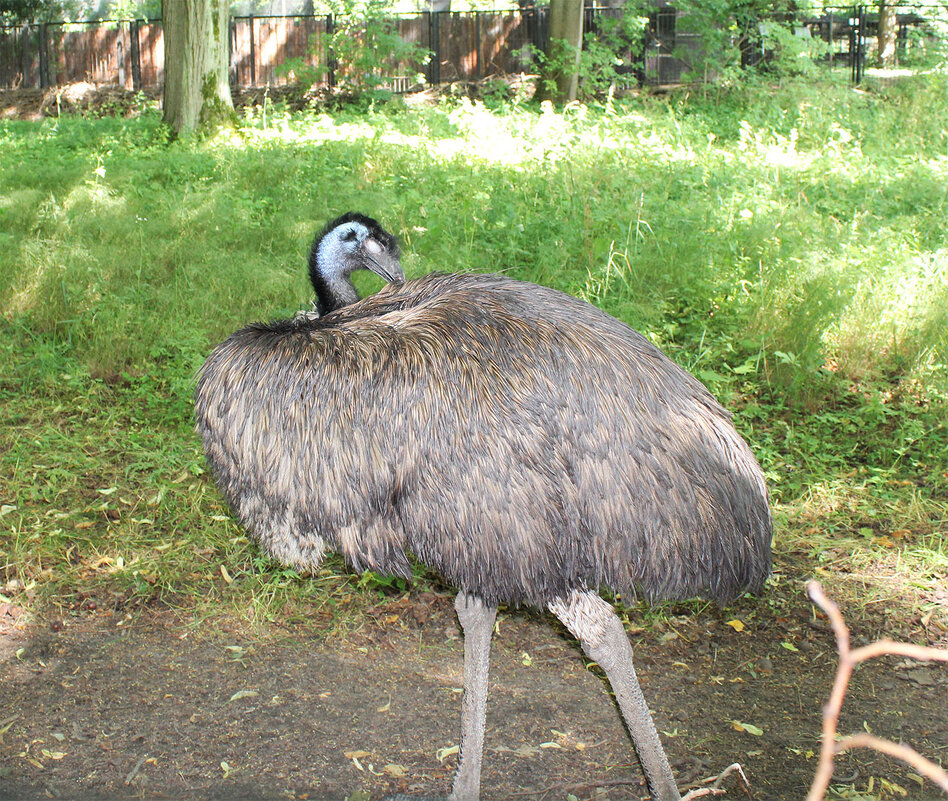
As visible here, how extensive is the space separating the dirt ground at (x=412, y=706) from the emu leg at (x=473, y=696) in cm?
18

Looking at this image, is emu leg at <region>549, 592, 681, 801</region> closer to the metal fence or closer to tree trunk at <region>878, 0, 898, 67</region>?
the metal fence

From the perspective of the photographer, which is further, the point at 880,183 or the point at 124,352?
the point at 880,183

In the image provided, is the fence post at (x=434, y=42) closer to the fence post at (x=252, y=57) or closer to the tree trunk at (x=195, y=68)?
the fence post at (x=252, y=57)

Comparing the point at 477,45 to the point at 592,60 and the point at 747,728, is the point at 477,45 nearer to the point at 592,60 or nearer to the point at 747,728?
the point at 592,60

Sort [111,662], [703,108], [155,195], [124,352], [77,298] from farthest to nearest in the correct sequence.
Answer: [703,108], [155,195], [77,298], [124,352], [111,662]

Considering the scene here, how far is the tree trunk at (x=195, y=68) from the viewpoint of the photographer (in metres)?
10.8

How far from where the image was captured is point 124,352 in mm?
5562

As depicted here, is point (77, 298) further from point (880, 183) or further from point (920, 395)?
point (880, 183)

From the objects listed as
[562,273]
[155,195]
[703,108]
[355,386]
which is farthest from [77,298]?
[703,108]

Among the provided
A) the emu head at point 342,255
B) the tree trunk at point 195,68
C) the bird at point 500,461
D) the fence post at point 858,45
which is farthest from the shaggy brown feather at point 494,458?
the fence post at point 858,45

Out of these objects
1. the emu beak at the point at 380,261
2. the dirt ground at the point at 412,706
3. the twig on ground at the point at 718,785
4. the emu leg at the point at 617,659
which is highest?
the emu beak at the point at 380,261

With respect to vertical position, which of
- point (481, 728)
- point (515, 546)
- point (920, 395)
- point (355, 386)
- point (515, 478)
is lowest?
point (481, 728)

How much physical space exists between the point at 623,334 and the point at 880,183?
5.82 meters

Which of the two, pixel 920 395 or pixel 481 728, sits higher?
pixel 920 395
